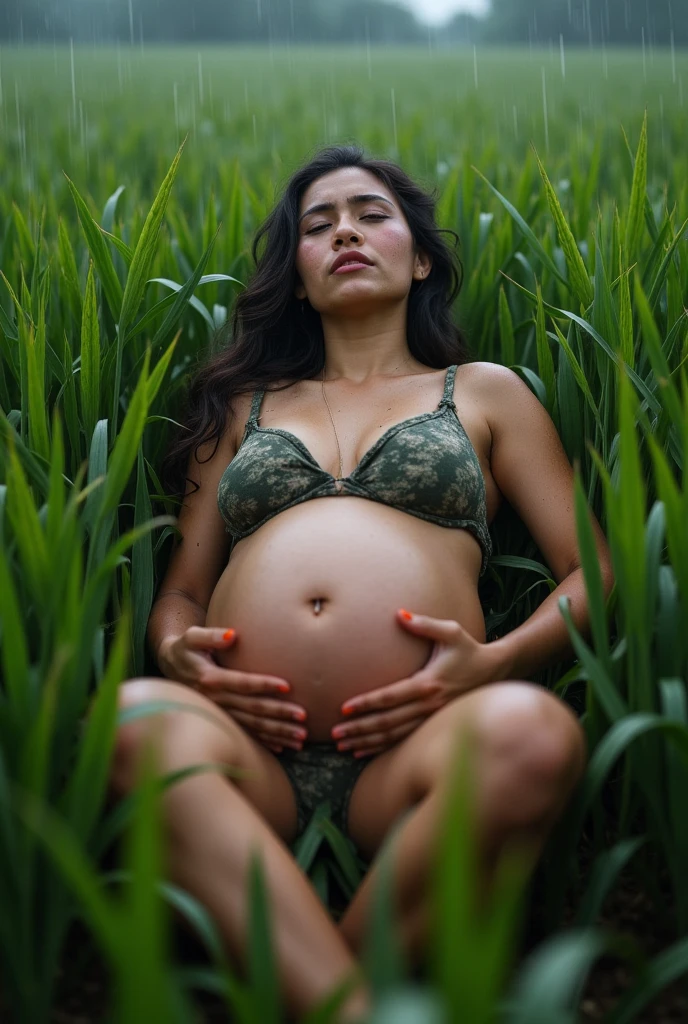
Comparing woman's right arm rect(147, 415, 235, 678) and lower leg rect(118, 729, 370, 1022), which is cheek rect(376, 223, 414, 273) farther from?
lower leg rect(118, 729, 370, 1022)

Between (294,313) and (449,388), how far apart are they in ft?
1.47

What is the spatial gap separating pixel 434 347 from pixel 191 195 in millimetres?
1842

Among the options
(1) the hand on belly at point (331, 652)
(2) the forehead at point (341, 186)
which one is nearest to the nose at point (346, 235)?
(2) the forehead at point (341, 186)

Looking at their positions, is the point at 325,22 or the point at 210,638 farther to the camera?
the point at 325,22

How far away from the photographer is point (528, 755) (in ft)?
3.50

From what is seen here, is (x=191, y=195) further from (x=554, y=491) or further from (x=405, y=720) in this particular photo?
(x=405, y=720)

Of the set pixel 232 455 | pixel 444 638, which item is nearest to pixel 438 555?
pixel 444 638

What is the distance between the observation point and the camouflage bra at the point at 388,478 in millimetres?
1530

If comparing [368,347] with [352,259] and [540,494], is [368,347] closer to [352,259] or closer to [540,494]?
[352,259]

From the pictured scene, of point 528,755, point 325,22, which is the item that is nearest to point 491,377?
point 528,755

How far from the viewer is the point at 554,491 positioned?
5.26ft

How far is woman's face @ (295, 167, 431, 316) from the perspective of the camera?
1.79 meters

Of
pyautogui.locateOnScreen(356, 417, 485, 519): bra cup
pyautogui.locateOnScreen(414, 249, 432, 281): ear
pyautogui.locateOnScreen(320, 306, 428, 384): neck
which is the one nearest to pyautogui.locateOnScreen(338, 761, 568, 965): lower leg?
pyautogui.locateOnScreen(356, 417, 485, 519): bra cup

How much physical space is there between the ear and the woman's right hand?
0.96 metres
